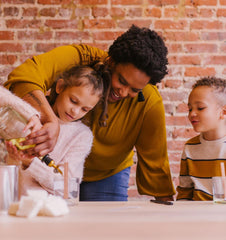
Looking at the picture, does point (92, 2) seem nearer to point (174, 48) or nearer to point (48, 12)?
point (48, 12)

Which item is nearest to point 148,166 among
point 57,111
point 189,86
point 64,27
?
point 57,111

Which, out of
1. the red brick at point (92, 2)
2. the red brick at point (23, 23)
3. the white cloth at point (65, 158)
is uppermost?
the red brick at point (92, 2)

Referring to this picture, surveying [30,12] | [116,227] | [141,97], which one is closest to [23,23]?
[30,12]

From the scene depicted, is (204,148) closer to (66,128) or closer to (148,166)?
(148,166)

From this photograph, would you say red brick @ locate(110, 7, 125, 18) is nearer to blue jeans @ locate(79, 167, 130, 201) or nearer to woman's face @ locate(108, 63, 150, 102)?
woman's face @ locate(108, 63, 150, 102)

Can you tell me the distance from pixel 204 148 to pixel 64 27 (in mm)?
1076

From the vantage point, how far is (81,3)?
6.54ft

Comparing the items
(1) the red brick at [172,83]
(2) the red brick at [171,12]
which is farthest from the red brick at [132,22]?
(1) the red brick at [172,83]

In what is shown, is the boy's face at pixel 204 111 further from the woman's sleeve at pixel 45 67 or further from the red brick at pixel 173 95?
the woman's sleeve at pixel 45 67

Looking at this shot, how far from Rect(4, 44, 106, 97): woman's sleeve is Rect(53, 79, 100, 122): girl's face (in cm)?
8

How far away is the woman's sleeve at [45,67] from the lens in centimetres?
130

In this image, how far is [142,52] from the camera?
1271 mm

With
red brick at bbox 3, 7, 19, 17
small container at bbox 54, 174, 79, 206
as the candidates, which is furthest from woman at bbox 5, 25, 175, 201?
red brick at bbox 3, 7, 19, 17

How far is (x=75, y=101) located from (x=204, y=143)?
669 millimetres
